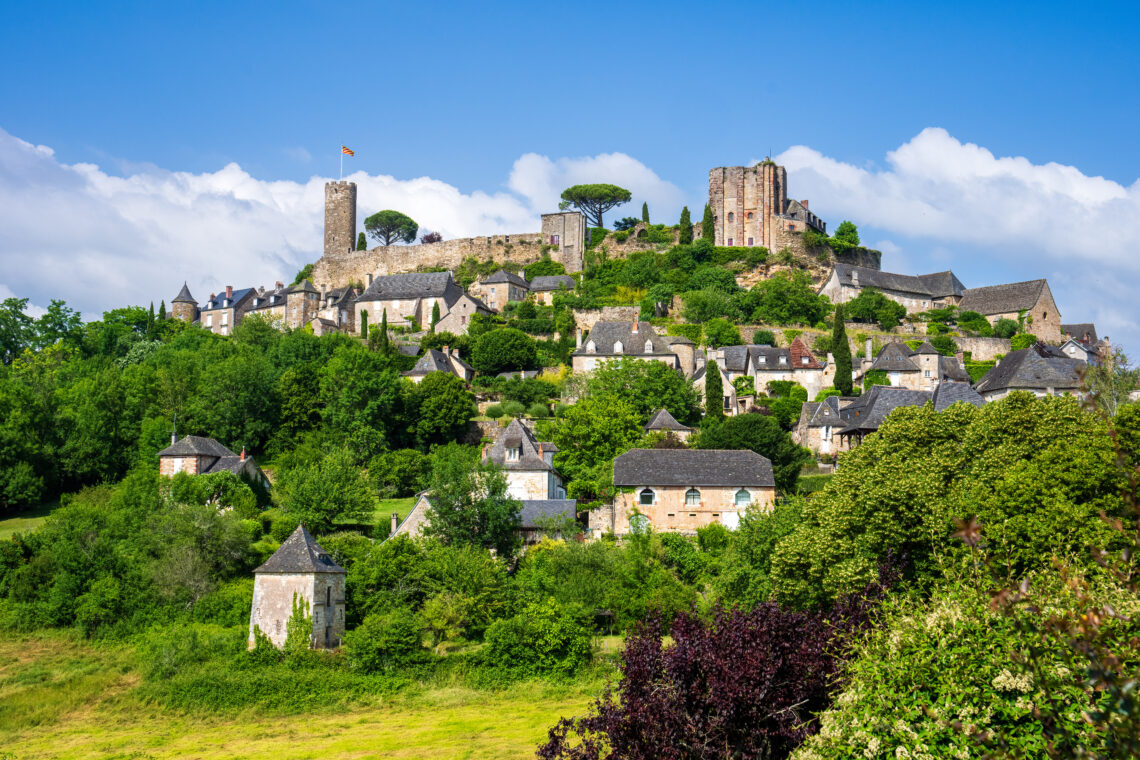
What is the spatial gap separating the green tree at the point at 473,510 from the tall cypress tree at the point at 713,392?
62.7 ft

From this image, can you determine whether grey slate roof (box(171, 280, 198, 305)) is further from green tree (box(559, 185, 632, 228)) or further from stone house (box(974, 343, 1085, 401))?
stone house (box(974, 343, 1085, 401))

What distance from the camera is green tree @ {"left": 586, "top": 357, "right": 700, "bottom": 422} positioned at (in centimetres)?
5909

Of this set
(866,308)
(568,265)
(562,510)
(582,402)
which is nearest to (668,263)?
(568,265)

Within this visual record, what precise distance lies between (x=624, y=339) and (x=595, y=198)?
127 ft

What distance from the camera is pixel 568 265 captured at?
9338 cm

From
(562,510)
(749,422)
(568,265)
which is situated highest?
(568,265)

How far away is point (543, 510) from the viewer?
44.9 meters

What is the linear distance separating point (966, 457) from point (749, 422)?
21020mm

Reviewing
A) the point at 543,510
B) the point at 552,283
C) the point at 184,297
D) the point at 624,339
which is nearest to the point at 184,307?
the point at 184,297

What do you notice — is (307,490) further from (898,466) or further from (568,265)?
(568,265)

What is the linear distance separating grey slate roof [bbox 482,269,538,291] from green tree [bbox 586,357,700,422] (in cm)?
2738

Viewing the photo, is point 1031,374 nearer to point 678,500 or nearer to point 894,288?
point 678,500

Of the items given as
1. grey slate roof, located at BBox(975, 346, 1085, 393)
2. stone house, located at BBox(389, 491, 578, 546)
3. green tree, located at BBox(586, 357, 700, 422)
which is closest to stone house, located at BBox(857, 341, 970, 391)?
grey slate roof, located at BBox(975, 346, 1085, 393)

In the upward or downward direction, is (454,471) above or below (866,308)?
below
